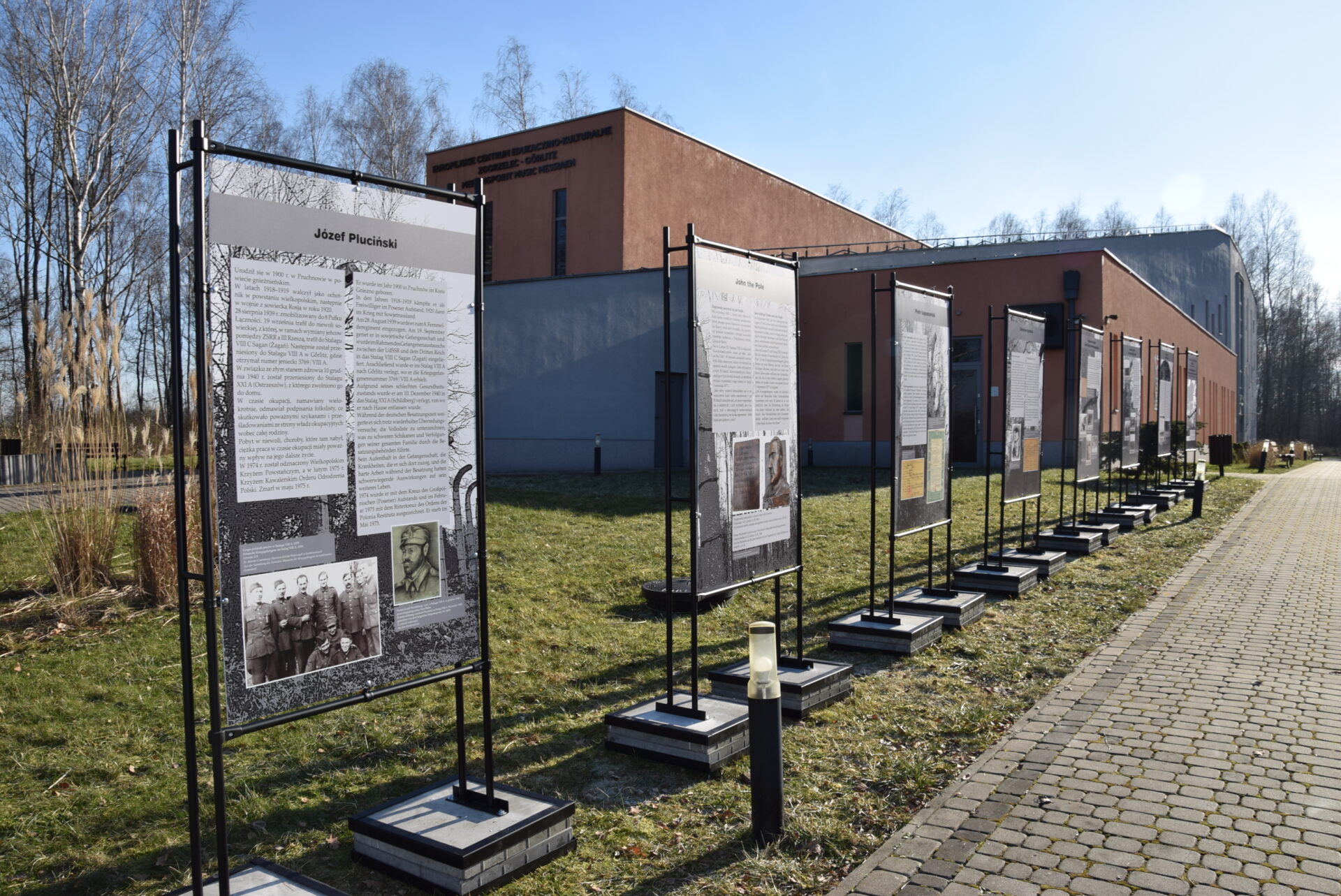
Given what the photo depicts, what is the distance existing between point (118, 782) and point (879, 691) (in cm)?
433

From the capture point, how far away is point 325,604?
3.42 m

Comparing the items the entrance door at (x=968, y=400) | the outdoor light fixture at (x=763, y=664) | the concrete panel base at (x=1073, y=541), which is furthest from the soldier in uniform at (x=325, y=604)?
the entrance door at (x=968, y=400)

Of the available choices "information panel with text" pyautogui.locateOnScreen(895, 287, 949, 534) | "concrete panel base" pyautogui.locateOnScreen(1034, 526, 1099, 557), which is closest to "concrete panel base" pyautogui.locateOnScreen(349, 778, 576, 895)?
"information panel with text" pyautogui.locateOnScreen(895, 287, 949, 534)

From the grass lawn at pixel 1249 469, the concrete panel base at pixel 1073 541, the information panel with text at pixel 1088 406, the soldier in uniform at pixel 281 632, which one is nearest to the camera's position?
the soldier in uniform at pixel 281 632

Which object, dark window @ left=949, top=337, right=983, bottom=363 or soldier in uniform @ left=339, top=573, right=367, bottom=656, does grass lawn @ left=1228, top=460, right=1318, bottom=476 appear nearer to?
dark window @ left=949, top=337, right=983, bottom=363

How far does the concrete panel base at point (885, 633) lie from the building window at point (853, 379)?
1929 centimetres

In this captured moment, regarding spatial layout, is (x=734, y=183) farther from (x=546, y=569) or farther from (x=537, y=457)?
(x=546, y=569)

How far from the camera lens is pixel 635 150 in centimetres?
3083

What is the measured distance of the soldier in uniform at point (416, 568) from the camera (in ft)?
12.1

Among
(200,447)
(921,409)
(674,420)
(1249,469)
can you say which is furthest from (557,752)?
(1249,469)

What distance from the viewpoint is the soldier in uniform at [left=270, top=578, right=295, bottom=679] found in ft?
10.7

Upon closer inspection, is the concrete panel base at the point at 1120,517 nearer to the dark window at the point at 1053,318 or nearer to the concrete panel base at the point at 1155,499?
the concrete panel base at the point at 1155,499

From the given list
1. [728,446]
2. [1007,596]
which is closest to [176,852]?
[728,446]

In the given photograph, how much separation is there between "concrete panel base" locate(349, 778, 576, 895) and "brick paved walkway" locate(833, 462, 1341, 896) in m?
1.16
